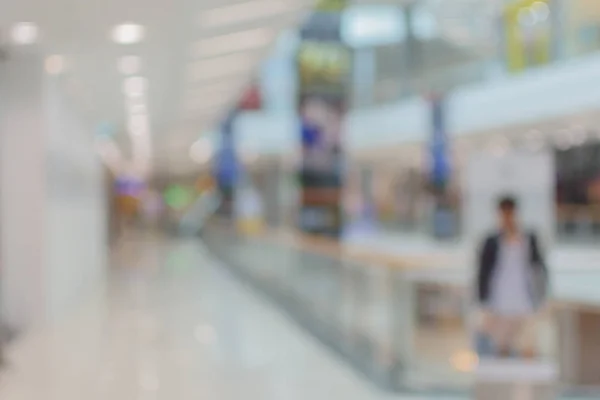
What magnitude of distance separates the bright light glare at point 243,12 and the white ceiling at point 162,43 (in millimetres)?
10

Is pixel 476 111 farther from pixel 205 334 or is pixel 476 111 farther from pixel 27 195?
pixel 27 195

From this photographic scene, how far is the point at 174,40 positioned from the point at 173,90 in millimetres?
5033

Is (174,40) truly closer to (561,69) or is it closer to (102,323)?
(102,323)

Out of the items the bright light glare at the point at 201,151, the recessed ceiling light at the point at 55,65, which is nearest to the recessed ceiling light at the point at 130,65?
the recessed ceiling light at the point at 55,65

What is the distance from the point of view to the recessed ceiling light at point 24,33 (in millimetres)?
8164

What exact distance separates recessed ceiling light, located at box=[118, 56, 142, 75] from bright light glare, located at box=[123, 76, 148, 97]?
24.3 inches

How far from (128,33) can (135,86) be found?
16.3 feet

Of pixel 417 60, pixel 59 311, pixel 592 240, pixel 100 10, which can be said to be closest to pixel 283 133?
pixel 417 60

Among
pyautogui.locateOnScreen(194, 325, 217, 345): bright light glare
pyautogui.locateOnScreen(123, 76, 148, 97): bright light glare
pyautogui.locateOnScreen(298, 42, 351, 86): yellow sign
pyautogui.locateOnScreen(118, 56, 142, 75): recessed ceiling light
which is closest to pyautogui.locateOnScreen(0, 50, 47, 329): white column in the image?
pyautogui.locateOnScreen(118, 56, 142, 75): recessed ceiling light

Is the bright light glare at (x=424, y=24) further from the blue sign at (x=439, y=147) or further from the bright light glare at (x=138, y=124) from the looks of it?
the bright light glare at (x=138, y=124)

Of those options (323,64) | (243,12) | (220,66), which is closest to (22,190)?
(243,12)

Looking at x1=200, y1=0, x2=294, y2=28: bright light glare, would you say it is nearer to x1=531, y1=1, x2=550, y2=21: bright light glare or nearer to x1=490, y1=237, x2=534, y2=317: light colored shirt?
x1=490, y1=237, x2=534, y2=317: light colored shirt

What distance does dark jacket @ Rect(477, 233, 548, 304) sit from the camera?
4.60 metres

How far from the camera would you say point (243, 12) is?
8.47m
